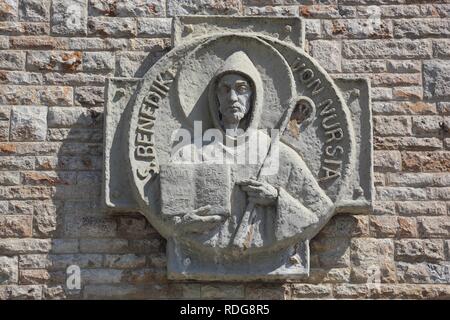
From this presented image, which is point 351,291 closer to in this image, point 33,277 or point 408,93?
point 408,93

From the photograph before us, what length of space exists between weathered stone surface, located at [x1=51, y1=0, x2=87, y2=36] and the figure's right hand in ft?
5.19

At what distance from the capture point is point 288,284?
688cm

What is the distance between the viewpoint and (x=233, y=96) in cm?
694

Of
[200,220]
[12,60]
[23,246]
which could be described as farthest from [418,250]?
[12,60]

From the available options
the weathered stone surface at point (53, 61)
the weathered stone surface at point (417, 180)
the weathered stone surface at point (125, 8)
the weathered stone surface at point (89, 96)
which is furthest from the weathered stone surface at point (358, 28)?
the weathered stone surface at point (53, 61)

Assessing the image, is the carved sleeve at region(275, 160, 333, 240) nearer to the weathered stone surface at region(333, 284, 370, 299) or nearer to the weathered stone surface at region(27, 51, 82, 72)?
the weathered stone surface at region(333, 284, 370, 299)

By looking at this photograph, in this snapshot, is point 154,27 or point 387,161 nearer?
point 387,161

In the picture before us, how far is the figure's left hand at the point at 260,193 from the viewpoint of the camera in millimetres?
6762

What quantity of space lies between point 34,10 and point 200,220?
1963mm

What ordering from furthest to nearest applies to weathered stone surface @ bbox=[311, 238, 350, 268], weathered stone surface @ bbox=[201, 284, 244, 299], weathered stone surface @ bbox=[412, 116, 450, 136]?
weathered stone surface @ bbox=[412, 116, 450, 136] → weathered stone surface @ bbox=[311, 238, 350, 268] → weathered stone surface @ bbox=[201, 284, 244, 299]

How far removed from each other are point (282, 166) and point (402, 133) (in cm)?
91

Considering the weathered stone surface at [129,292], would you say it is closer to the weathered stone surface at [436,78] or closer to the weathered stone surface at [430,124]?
the weathered stone surface at [430,124]

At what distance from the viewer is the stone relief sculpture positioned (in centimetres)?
673

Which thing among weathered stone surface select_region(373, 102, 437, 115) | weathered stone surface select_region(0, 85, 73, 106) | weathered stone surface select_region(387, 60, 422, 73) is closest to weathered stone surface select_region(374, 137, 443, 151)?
weathered stone surface select_region(373, 102, 437, 115)
